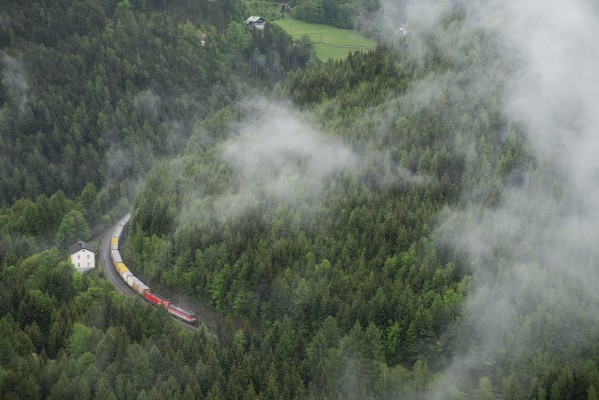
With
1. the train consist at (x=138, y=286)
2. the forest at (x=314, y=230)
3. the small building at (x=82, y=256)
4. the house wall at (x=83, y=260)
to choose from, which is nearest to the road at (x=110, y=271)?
the train consist at (x=138, y=286)

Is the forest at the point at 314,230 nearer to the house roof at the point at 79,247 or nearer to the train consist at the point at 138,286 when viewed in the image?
the train consist at the point at 138,286

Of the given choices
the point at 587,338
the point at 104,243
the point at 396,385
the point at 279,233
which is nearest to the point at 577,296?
the point at 587,338

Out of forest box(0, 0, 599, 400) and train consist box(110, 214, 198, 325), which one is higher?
forest box(0, 0, 599, 400)

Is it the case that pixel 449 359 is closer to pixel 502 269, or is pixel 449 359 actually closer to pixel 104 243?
pixel 502 269

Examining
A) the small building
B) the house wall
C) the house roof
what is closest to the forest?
the house roof

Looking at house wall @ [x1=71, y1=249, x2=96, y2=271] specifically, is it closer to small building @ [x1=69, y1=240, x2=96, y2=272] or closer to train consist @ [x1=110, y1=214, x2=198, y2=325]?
small building @ [x1=69, y1=240, x2=96, y2=272]

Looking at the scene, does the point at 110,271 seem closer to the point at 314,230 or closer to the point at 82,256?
the point at 82,256

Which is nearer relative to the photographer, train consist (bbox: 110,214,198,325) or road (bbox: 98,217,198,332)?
train consist (bbox: 110,214,198,325)
